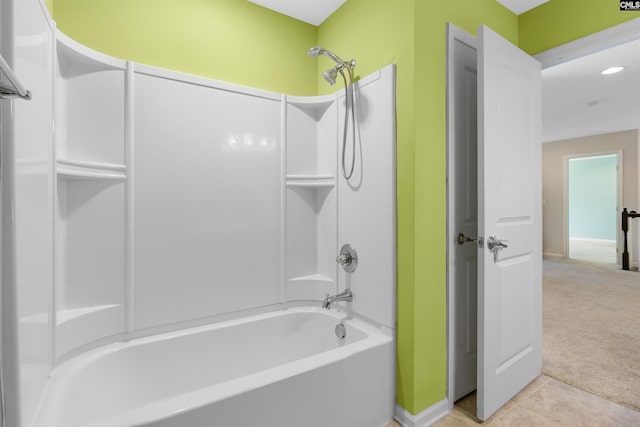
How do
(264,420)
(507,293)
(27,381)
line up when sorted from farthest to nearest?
(507,293), (264,420), (27,381)

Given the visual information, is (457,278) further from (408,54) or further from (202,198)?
(202,198)

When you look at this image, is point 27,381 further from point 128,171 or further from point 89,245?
point 128,171

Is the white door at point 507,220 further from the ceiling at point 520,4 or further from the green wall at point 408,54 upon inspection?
the ceiling at point 520,4

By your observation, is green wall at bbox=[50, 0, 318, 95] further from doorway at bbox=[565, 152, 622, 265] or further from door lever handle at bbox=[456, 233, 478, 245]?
doorway at bbox=[565, 152, 622, 265]

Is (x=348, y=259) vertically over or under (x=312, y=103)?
under

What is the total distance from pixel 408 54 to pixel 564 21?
1.15 meters

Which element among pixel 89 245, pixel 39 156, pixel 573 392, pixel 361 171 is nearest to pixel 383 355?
pixel 361 171

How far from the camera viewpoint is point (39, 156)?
105 cm

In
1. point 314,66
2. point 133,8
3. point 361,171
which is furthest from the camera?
point 314,66

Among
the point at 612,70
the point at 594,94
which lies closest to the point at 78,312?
the point at 612,70

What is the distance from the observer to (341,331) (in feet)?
6.20

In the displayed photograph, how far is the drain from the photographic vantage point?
1871 mm

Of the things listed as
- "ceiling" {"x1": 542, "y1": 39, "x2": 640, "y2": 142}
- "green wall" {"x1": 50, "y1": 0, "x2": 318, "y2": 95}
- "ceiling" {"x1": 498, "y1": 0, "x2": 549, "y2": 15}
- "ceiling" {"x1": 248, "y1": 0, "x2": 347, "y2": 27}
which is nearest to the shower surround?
"green wall" {"x1": 50, "y1": 0, "x2": 318, "y2": 95}

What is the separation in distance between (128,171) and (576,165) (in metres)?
11.6
